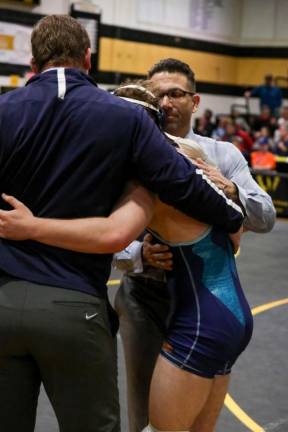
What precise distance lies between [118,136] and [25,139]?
0.26 m

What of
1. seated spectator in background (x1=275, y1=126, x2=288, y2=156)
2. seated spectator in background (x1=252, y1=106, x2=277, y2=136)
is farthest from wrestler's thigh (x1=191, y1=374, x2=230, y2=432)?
seated spectator in background (x1=252, y1=106, x2=277, y2=136)

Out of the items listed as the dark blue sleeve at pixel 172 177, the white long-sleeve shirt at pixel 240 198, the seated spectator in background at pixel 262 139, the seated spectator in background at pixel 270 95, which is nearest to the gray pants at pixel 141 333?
the white long-sleeve shirt at pixel 240 198

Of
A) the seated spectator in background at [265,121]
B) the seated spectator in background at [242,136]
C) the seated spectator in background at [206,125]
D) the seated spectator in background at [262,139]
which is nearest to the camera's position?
the seated spectator in background at [262,139]

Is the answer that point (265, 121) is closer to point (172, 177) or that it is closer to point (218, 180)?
point (218, 180)

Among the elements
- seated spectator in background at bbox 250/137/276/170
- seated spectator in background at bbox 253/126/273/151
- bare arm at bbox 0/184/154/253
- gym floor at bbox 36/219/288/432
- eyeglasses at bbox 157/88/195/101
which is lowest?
seated spectator in background at bbox 253/126/273/151

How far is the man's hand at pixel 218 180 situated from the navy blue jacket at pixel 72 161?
19 centimetres

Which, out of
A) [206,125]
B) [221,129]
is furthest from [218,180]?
[206,125]

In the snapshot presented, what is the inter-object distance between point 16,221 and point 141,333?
0.79m

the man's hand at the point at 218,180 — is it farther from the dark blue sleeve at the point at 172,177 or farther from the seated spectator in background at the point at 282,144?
the seated spectator in background at the point at 282,144

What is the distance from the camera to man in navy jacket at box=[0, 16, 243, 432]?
2.04m

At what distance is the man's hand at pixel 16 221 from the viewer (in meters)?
2.03

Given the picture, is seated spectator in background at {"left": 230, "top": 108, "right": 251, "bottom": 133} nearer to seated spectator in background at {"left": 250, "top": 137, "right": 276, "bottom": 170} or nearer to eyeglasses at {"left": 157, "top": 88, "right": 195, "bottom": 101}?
seated spectator in background at {"left": 250, "top": 137, "right": 276, "bottom": 170}

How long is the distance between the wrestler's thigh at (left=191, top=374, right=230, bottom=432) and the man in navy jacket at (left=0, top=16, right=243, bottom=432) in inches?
13.7

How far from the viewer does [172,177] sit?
2076mm
